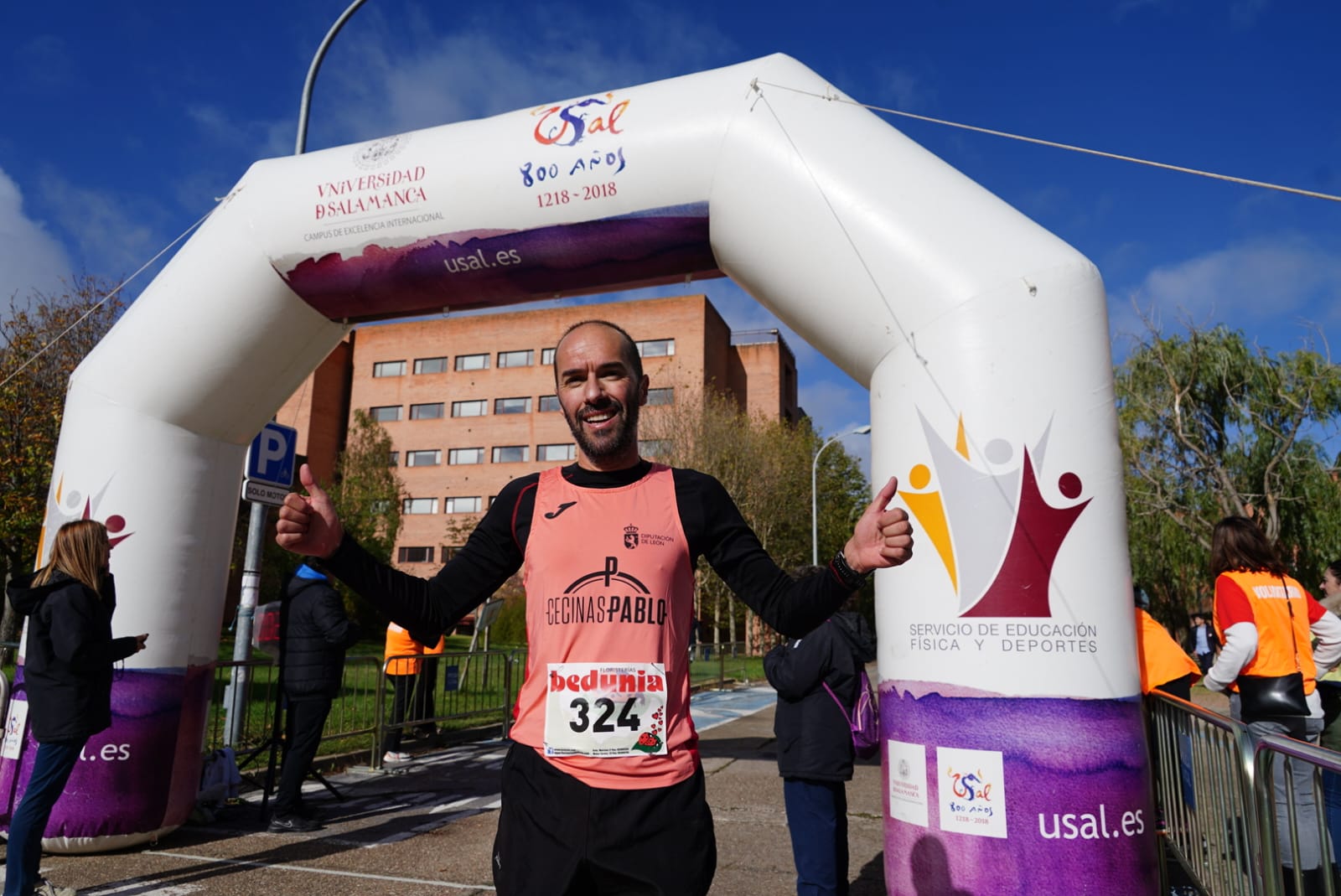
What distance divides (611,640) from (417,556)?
4738 centimetres

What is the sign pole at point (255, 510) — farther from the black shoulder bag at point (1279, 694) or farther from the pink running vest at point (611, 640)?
the black shoulder bag at point (1279, 694)

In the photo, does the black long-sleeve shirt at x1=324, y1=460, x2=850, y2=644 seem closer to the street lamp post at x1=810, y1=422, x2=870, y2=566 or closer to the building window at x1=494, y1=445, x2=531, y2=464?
the street lamp post at x1=810, y1=422, x2=870, y2=566

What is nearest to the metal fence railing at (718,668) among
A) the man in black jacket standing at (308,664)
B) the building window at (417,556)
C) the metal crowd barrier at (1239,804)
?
the man in black jacket standing at (308,664)

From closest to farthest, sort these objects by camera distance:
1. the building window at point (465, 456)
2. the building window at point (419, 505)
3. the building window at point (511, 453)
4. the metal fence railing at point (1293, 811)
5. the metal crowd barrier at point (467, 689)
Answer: the metal fence railing at point (1293, 811), the metal crowd barrier at point (467, 689), the building window at point (511, 453), the building window at point (465, 456), the building window at point (419, 505)

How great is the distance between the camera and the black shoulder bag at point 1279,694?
4.92m

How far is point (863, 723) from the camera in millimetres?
4434

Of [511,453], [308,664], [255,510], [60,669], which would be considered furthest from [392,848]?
[511,453]

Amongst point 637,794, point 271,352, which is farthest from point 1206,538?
point 637,794

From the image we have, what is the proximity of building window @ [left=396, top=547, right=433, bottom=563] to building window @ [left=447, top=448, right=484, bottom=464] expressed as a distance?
472 centimetres

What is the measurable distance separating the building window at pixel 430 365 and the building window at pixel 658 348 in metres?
12.2

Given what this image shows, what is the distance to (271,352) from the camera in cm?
618

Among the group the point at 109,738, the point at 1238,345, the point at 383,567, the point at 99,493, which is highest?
the point at 1238,345

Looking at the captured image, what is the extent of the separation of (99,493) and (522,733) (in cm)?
479

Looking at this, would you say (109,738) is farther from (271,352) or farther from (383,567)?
(383,567)
